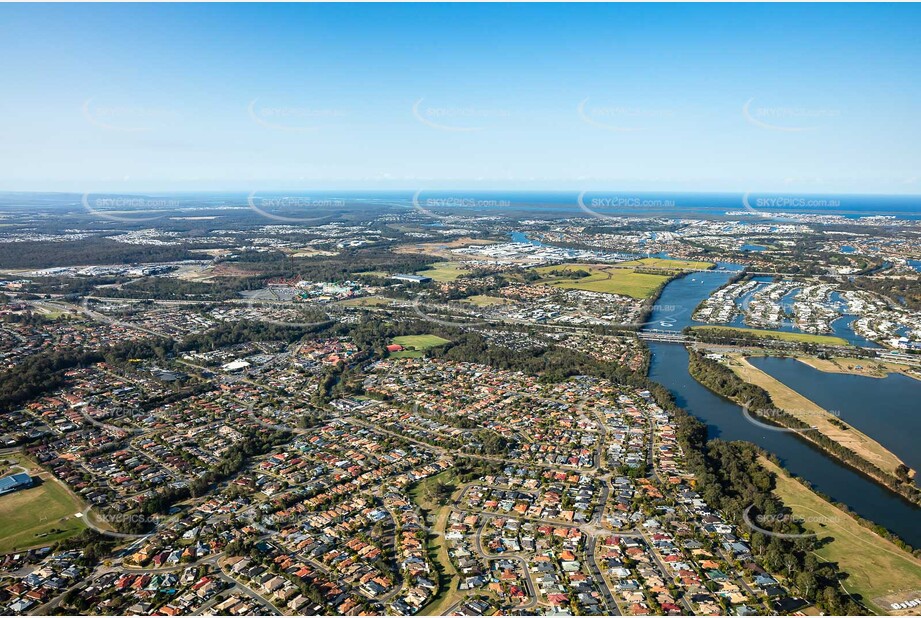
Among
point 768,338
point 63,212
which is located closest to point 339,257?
point 768,338

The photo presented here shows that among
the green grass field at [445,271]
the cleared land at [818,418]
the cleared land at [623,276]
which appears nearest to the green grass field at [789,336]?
the cleared land at [818,418]

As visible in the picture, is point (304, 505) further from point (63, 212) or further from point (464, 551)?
point (63, 212)

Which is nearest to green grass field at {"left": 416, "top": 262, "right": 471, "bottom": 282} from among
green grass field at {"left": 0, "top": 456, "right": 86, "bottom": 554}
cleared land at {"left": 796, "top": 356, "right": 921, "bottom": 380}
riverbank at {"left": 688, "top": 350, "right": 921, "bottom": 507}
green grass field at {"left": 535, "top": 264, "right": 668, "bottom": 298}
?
green grass field at {"left": 535, "top": 264, "right": 668, "bottom": 298}

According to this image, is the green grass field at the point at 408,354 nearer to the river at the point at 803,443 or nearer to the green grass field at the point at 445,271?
the river at the point at 803,443

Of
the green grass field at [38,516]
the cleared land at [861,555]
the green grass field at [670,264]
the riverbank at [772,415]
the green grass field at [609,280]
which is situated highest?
the green grass field at [670,264]

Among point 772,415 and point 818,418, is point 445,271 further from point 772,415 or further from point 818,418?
point 818,418

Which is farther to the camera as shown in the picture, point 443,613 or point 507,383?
point 507,383
